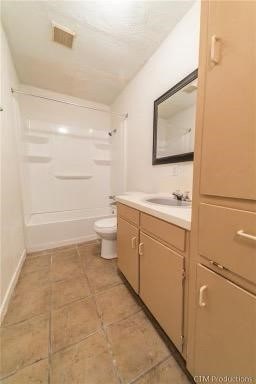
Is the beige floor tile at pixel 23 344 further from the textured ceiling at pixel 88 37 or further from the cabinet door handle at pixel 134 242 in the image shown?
the textured ceiling at pixel 88 37

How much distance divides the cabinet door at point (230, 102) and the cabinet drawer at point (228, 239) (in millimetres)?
70

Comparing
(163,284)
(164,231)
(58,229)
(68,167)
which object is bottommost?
(58,229)

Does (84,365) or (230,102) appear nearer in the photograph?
(230,102)

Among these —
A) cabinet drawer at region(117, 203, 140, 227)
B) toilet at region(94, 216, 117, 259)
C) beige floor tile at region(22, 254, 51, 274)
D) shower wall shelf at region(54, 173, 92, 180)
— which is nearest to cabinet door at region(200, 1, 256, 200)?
cabinet drawer at region(117, 203, 140, 227)

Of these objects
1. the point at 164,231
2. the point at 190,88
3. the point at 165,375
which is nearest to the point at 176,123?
the point at 190,88

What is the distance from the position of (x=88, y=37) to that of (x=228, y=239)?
198 centimetres

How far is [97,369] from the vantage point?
88 cm

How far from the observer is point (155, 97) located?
1.71 meters

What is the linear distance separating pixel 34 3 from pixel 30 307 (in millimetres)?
A: 2344

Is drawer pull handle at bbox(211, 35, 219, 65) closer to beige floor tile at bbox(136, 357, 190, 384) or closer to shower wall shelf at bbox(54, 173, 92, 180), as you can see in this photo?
beige floor tile at bbox(136, 357, 190, 384)

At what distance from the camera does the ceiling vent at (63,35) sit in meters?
1.39

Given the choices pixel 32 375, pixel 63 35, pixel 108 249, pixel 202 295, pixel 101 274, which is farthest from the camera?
pixel 108 249

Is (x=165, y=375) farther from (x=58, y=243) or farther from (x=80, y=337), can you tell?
(x=58, y=243)

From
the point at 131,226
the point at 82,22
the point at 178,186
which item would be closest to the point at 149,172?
the point at 178,186
